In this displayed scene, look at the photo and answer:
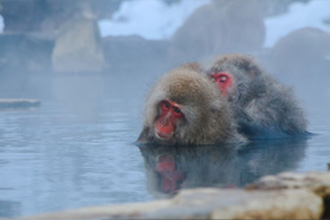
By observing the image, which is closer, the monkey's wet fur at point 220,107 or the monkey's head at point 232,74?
the monkey's wet fur at point 220,107

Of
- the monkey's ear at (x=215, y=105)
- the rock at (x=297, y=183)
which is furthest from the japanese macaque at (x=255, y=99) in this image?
the rock at (x=297, y=183)

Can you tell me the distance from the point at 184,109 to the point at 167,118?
0.13m

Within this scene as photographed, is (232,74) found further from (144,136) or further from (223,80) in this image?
(144,136)

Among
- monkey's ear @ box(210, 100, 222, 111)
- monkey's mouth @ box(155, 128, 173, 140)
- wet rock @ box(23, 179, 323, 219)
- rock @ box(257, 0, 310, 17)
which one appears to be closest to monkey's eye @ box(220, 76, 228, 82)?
monkey's ear @ box(210, 100, 222, 111)

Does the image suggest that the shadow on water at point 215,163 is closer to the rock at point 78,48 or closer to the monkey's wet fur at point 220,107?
the monkey's wet fur at point 220,107

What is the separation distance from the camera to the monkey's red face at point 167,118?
15.5 feet

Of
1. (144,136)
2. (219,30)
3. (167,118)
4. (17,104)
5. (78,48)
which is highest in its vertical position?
(219,30)

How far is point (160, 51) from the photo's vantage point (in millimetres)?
19516

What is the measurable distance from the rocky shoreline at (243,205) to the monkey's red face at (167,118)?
2.45 m

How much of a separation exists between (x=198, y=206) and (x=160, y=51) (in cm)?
1757

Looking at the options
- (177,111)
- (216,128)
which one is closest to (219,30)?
(216,128)

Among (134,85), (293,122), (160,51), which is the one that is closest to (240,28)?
(160,51)

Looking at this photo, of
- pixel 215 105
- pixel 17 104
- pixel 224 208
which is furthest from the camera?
pixel 17 104

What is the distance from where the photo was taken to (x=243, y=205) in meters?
2.04
